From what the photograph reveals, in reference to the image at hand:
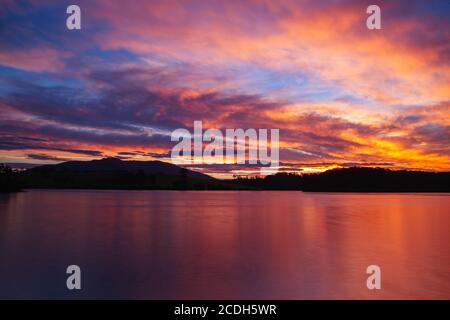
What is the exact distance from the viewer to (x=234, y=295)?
55.7 feet

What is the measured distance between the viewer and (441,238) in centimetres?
3541

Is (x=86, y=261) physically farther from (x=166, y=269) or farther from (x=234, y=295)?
(x=234, y=295)

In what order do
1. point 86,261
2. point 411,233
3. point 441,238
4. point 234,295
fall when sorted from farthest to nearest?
1. point 411,233
2. point 441,238
3. point 86,261
4. point 234,295

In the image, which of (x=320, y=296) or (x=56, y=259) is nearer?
(x=320, y=296)

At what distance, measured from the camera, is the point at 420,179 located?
631 feet

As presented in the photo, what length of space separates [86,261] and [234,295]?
1121 cm
